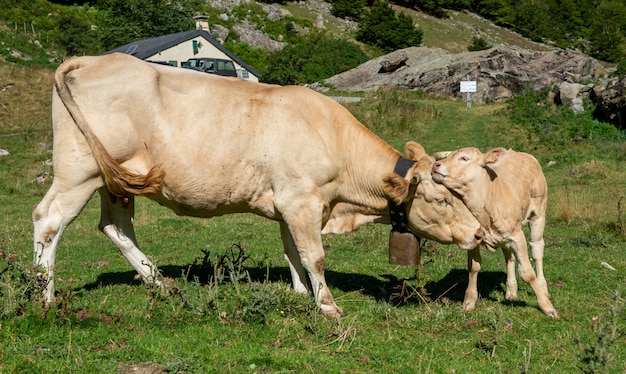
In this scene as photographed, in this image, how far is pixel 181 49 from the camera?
4572 centimetres

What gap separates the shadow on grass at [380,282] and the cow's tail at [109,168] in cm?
135

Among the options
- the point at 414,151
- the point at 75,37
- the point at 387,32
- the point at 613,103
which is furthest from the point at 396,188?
the point at 387,32

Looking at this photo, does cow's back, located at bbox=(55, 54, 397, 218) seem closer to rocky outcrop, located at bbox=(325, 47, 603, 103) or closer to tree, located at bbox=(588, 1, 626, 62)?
rocky outcrop, located at bbox=(325, 47, 603, 103)

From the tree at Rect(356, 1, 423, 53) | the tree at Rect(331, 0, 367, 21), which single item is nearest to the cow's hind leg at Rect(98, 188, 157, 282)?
the tree at Rect(356, 1, 423, 53)

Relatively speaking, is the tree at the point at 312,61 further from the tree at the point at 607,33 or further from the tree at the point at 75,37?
the tree at the point at 607,33

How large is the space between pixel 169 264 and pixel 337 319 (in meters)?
4.32

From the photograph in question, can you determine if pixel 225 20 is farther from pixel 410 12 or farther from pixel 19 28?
pixel 410 12

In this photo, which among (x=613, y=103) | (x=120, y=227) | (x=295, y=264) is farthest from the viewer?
(x=613, y=103)

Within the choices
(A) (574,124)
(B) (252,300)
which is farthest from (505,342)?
(A) (574,124)

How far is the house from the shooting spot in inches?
1742

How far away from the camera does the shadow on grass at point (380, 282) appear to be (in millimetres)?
8344

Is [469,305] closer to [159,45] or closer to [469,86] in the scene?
[469,86]

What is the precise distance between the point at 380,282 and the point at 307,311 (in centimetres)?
242

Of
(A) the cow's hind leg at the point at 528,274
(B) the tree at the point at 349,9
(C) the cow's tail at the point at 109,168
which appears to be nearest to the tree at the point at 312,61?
(B) the tree at the point at 349,9
